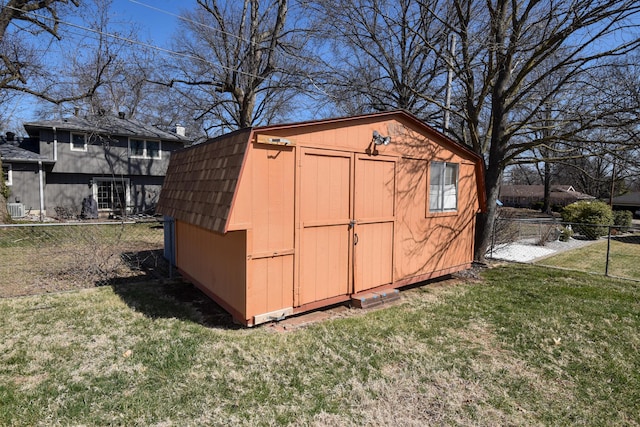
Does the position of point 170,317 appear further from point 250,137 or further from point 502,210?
point 502,210

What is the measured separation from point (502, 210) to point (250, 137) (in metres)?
10.9

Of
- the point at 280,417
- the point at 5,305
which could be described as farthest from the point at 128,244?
the point at 280,417

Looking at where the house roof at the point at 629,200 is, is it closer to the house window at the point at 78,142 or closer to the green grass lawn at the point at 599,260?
the green grass lawn at the point at 599,260

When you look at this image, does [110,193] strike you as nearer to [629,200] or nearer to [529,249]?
[529,249]

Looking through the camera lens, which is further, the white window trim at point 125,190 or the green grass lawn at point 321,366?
the white window trim at point 125,190

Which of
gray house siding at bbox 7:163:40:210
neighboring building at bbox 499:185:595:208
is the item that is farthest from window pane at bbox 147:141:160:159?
neighboring building at bbox 499:185:595:208

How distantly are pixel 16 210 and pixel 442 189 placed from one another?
1899 centimetres

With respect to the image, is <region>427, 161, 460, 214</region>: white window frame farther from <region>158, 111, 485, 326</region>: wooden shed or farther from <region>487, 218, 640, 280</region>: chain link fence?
<region>487, 218, 640, 280</region>: chain link fence

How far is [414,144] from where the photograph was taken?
6.12 meters

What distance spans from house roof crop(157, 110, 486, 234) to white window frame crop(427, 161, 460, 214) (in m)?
0.47

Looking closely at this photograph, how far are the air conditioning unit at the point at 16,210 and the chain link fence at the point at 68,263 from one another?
7.84 m

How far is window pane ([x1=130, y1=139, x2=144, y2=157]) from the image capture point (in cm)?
1984

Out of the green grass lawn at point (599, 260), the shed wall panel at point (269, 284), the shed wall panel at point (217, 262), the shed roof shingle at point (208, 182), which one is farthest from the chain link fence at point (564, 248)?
the shed roof shingle at point (208, 182)

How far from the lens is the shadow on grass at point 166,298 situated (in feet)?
15.8
